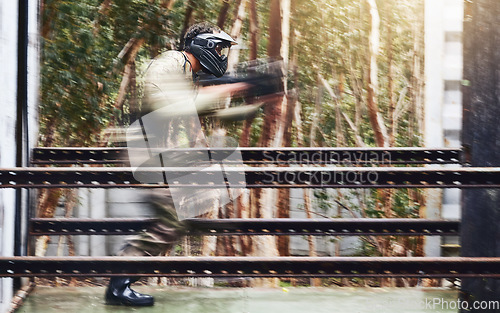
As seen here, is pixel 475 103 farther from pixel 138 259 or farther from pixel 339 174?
pixel 138 259

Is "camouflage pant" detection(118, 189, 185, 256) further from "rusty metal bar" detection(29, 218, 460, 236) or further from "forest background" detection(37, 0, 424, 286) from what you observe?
"forest background" detection(37, 0, 424, 286)

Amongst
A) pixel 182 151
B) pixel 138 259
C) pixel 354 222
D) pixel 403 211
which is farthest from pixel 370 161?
pixel 403 211

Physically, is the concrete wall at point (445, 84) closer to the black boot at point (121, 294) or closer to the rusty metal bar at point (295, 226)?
the rusty metal bar at point (295, 226)

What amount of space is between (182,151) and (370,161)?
131 centimetres

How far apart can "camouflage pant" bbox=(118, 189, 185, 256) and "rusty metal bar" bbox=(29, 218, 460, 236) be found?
6 cm

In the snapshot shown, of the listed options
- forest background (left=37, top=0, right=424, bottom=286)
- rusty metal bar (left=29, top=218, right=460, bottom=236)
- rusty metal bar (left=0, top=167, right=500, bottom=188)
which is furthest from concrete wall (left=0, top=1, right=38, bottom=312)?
forest background (left=37, top=0, right=424, bottom=286)

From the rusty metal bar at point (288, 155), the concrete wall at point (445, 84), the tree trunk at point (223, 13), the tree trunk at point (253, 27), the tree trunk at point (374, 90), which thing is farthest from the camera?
the tree trunk at point (374, 90)

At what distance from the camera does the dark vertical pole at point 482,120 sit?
2898 mm

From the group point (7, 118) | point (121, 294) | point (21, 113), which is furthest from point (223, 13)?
point (121, 294)

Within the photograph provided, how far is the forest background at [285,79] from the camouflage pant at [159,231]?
3214 mm

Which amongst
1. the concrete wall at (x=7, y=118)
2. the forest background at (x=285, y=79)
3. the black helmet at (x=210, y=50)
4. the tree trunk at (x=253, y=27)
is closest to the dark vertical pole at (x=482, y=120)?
the black helmet at (x=210, y=50)

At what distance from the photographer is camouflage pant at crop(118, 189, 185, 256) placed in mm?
3352

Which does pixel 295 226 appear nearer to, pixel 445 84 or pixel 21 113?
pixel 21 113

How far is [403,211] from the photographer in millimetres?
9133
